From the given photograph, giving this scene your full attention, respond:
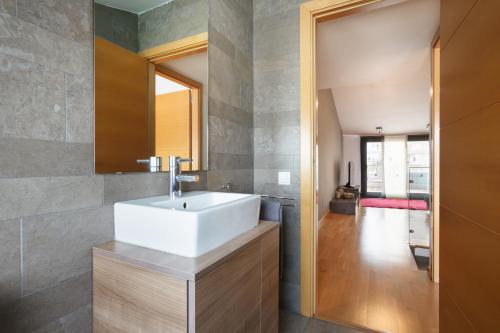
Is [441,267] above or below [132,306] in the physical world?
below

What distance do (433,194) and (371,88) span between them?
10.3 ft

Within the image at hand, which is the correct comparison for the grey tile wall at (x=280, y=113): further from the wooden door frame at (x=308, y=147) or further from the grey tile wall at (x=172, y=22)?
the grey tile wall at (x=172, y=22)

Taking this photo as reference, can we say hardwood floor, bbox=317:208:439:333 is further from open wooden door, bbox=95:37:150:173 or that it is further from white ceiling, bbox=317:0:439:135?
white ceiling, bbox=317:0:439:135

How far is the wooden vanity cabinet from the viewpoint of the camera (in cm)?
70

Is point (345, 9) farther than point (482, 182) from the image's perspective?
Yes

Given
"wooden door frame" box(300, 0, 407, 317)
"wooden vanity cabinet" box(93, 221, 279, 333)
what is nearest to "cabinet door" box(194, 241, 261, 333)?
"wooden vanity cabinet" box(93, 221, 279, 333)

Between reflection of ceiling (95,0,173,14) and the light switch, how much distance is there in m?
1.26

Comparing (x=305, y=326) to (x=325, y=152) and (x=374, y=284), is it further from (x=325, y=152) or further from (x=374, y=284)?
(x=325, y=152)

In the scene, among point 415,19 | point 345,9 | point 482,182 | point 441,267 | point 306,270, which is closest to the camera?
point 482,182

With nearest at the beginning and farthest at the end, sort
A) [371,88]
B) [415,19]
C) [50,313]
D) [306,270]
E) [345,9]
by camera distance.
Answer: [50,313]
[345,9]
[306,270]
[415,19]
[371,88]

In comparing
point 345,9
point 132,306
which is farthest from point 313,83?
point 132,306

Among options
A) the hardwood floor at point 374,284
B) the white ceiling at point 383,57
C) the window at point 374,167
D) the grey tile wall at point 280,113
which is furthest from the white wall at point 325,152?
the grey tile wall at point 280,113

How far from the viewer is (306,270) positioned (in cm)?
171

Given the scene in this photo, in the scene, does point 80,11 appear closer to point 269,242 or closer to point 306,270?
point 269,242
